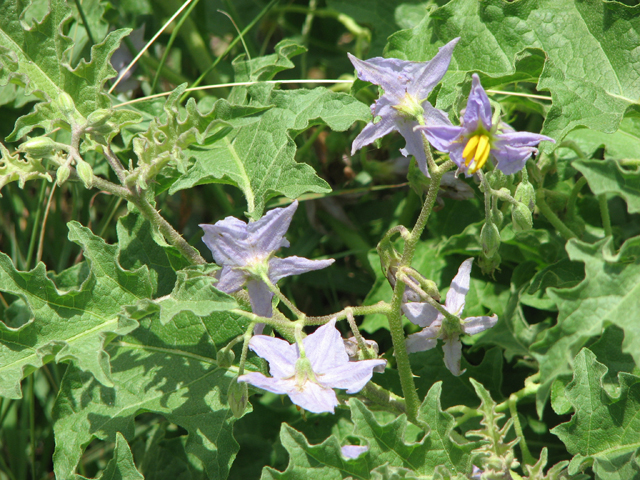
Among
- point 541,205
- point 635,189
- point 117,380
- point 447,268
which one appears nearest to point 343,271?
point 447,268

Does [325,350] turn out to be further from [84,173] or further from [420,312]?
[84,173]

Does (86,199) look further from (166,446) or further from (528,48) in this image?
(528,48)

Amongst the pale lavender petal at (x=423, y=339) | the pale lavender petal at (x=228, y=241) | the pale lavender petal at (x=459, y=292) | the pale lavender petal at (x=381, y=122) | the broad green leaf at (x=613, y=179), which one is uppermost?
the pale lavender petal at (x=381, y=122)

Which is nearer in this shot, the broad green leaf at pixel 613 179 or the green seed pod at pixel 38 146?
the broad green leaf at pixel 613 179

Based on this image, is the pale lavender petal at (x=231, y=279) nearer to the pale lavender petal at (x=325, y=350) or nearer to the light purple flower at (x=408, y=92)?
the pale lavender petal at (x=325, y=350)

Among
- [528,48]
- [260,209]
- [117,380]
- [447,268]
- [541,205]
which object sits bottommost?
[447,268]

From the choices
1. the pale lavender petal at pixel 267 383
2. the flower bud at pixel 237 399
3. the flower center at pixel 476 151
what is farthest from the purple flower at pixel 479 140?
the flower bud at pixel 237 399

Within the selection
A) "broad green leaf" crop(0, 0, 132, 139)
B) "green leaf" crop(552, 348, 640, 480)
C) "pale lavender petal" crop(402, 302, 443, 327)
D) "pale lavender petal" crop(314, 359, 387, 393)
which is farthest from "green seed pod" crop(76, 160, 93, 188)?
"green leaf" crop(552, 348, 640, 480)
